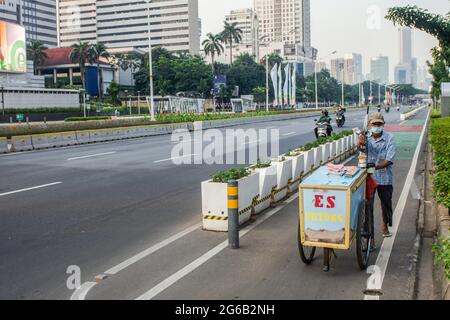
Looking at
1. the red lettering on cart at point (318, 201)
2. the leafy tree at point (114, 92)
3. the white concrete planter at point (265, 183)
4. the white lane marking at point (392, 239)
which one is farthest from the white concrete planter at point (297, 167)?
the leafy tree at point (114, 92)

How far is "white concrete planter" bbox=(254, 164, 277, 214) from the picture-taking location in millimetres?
10694

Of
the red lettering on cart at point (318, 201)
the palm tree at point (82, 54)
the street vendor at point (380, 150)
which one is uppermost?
the palm tree at point (82, 54)

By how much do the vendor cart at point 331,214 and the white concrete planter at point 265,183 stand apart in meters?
3.59

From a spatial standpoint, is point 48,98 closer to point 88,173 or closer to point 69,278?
point 88,173

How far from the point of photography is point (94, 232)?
9109 millimetres

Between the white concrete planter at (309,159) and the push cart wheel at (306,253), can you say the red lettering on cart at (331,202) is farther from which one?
the white concrete planter at (309,159)

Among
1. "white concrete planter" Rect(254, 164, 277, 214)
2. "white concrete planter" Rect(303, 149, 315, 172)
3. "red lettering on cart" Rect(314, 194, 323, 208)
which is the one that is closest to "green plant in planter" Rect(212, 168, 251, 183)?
"white concrete planter" Rect(254, 164, 277, 214)

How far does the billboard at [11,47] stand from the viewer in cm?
6594

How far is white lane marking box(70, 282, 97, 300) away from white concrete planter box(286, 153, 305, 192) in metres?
7.01

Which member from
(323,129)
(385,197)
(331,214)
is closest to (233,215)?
(331,214)

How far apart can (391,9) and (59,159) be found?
1307 cm

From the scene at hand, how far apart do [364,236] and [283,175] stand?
15.7ft

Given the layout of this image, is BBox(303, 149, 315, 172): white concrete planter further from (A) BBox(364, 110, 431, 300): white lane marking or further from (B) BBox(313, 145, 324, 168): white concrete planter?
(A) BBox(364, 110, 431, 300): white lane marking
